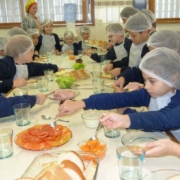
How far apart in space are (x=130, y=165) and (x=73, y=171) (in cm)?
28

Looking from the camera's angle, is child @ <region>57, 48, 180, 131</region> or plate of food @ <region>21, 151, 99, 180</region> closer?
plate of food @ <region>21, 151, 99, 180</region>

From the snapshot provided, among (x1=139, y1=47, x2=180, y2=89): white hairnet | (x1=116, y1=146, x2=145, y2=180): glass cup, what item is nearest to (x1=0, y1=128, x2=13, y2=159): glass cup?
(x1=116, y1=146, x2=145, y2=180): glass cup

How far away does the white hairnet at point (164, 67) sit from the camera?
1.52 meters

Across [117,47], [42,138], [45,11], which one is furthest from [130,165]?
[45,11]

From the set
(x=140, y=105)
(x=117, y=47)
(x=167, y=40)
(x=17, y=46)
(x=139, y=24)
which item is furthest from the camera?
(x=117, y=47)

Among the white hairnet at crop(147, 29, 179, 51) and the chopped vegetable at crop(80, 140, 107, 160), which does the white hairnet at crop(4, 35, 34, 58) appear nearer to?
the white hairnet at crop(147, 29, 179, 51)

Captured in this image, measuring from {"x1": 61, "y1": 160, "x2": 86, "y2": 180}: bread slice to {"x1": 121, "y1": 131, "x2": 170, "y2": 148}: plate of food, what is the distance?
46cm

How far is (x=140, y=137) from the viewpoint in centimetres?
144

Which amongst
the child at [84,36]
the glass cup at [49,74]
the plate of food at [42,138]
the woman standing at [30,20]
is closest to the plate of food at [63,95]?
the plate of food at [42,138]

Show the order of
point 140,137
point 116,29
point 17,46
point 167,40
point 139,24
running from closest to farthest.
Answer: point 140,137 < point 167,40 < point 17,46 < point 139,24 < point 116,29

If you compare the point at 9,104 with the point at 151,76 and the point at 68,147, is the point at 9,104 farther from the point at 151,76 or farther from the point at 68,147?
the point at 151,76

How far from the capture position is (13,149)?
4.42 feet

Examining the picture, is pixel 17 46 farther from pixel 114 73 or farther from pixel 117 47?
pixel 117 47

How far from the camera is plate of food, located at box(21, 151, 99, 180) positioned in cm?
93
